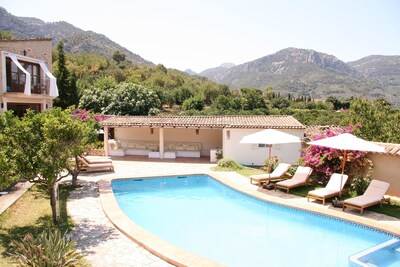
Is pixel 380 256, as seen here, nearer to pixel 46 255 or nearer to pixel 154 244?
pixel 154 244

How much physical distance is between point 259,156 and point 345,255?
481 inches

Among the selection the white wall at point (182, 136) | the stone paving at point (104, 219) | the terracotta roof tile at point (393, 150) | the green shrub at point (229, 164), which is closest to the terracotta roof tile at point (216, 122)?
the white wall at point (182, 136)

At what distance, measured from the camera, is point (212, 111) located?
63469mm

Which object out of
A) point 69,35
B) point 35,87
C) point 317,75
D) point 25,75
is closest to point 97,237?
point 25,75

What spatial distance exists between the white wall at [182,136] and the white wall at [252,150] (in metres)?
4.45

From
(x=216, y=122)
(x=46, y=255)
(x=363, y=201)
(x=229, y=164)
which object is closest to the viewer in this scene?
(x=46, y=255)

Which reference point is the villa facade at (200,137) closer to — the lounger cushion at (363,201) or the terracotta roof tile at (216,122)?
the terracotta roof tile at (216,122)

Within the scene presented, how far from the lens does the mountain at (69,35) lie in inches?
4453

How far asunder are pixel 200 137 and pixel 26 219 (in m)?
17.5

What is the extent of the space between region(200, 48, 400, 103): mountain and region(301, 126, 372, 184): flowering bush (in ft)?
330

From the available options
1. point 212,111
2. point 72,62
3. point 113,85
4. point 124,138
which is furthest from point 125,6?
point 72,62

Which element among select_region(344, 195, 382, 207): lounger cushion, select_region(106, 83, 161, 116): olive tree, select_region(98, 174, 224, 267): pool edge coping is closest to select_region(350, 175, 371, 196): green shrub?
select_region(344, 195, 382, 207): lounger cushion

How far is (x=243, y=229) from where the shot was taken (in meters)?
11.4

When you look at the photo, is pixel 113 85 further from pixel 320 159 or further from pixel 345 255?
pixel 345 255
